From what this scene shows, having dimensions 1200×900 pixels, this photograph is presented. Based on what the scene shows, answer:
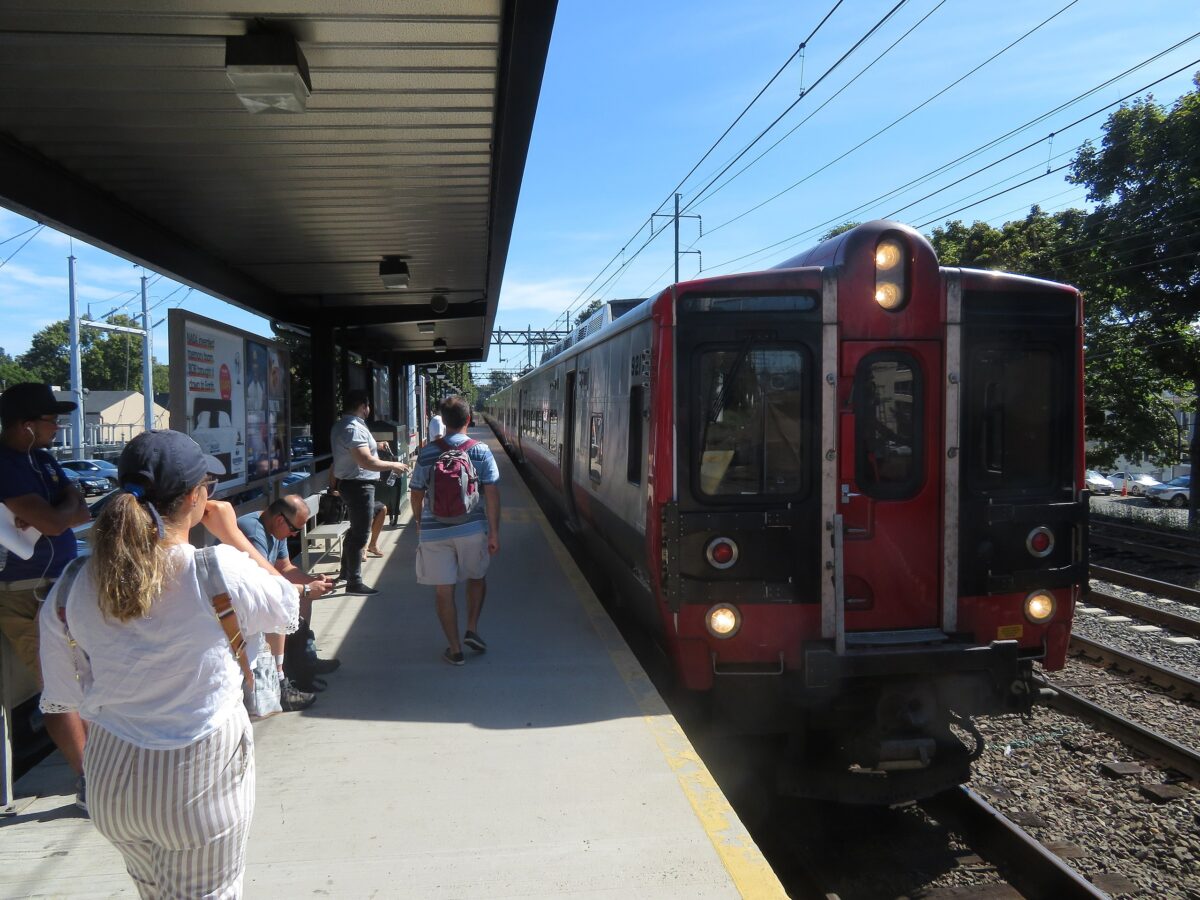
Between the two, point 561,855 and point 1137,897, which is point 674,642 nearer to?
point 561,855

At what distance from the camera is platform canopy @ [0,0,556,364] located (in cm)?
434

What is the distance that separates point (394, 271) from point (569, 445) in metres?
2.88

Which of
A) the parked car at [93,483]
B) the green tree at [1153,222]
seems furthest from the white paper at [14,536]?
the parked car at [93,483]

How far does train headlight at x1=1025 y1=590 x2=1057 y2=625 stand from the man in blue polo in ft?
15.4

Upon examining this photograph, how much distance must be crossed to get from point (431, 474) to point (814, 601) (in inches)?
102

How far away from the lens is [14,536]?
11.8 feet

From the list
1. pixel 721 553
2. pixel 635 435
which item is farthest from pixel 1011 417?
pixel 635 435

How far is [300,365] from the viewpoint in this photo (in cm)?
4366

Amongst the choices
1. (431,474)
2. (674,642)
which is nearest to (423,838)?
(674,642)

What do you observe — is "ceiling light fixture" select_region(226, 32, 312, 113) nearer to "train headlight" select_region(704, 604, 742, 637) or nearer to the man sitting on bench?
the man sitting on bench

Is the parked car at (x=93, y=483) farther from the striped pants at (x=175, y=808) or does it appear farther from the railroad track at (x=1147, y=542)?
the striped pants at (x=175, y=808)

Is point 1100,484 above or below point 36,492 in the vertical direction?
below

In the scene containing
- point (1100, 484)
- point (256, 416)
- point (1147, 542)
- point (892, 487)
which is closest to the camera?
point (892, 487)

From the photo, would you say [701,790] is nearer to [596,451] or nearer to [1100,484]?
[596,451]
